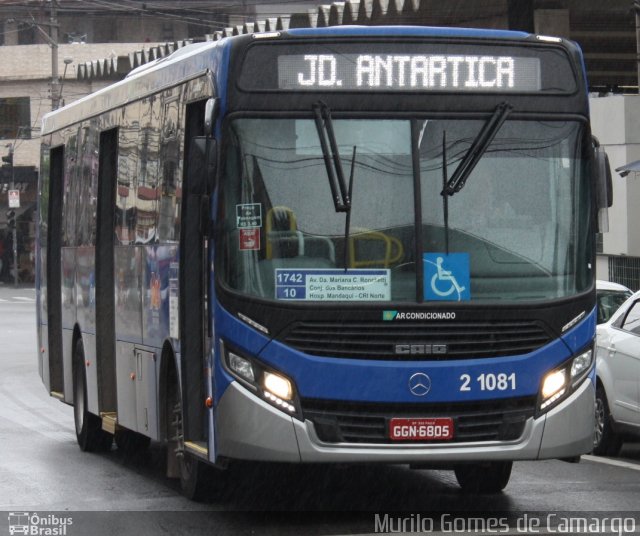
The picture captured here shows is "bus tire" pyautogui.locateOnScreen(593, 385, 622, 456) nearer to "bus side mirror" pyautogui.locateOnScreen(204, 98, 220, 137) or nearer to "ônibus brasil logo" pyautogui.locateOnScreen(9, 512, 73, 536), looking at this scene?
"ônibus brasil logo" pyautogui.locateOnScreen(9, 512, 73, 536)

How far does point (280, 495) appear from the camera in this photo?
11.5m

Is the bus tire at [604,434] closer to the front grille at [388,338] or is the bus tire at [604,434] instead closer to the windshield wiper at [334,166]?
the front grille at [388,338]

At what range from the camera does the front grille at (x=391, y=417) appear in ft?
30.8

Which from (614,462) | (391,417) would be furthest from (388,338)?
(614,462)

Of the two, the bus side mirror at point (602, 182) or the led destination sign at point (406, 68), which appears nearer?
the led destination sign at point (406, 68)

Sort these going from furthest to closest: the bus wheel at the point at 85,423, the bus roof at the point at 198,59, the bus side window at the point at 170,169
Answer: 1. the bus wheel at the point at 85,423
2. the bus side window at the point at 170,169
3. the bus roof at the point at 198,59

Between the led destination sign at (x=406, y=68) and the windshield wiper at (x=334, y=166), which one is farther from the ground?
the led destination sign at (x=406, y=68)

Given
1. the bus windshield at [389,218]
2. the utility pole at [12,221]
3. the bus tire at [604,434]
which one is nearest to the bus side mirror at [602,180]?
the bus windshield at [389,218]

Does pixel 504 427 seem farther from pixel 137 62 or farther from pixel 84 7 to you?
pixel 84 7

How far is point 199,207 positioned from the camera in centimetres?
1027

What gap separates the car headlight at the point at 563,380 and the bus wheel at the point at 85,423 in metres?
5.78

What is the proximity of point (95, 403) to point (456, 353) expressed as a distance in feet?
16.8

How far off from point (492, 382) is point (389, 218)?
1.11 metres

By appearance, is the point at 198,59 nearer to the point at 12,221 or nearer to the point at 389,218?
the point at 389,218
